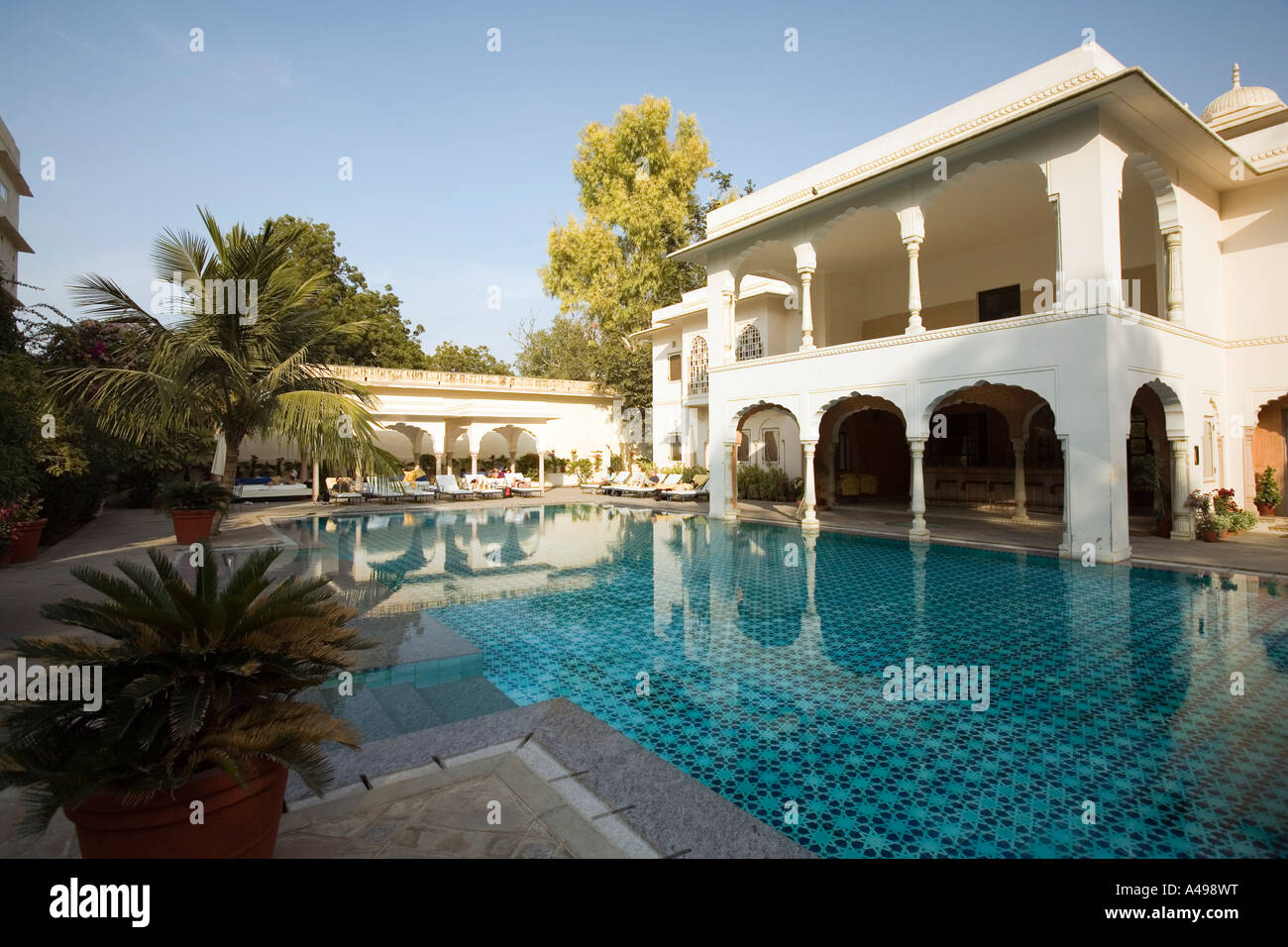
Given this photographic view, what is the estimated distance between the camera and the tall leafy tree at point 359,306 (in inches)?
1147

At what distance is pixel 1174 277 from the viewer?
1175cm

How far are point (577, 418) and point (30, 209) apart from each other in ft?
63.4

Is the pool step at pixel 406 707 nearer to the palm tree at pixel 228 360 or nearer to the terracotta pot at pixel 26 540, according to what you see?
the palm tree at pixel 228 360

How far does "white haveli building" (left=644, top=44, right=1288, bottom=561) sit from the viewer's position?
10180 millimetres

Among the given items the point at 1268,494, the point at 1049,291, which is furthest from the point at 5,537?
the point at 1268,494

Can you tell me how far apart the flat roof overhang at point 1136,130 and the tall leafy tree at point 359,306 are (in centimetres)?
2342

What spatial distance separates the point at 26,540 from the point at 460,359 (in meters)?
29.8

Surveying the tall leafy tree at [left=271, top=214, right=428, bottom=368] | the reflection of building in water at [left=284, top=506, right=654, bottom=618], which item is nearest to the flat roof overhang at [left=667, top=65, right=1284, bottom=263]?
the reflection of building in water at [left=284, top=506, right=654, bottom=618]

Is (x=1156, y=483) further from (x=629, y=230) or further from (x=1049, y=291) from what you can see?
(x=629, y=230)

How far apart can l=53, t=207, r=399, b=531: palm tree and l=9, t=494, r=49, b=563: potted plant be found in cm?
159

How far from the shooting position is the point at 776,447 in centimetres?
2162

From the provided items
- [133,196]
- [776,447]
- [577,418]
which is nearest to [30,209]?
[133,196]

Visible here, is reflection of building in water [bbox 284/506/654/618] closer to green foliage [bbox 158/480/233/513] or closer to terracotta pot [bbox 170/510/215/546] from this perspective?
terracotta pot [bbox 170/510/215/546]
